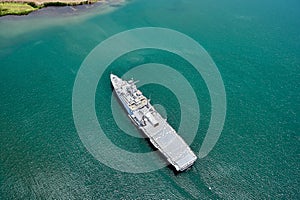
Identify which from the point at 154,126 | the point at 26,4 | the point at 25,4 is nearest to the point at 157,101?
the point at 154,126

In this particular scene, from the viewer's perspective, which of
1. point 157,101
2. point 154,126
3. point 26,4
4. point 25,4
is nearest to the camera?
point 154,126

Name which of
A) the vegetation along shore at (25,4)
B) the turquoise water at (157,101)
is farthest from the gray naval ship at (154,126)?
the vegetation along shore at (25,4)

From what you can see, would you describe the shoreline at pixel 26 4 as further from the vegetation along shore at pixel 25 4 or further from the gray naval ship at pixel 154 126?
the gray naval ship at pixel 154 126

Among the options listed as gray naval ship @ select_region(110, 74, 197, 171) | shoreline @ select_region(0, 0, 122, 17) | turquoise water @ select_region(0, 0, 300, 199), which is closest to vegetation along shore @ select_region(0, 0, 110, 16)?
shoreline @ select_region(0, 0, 122, 17)

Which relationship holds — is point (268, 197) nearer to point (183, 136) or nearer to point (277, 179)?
point (277, 179)

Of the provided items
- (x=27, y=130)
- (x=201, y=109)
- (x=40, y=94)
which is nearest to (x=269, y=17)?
(x=201, y=109)

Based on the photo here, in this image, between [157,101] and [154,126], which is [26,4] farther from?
[154,126]
